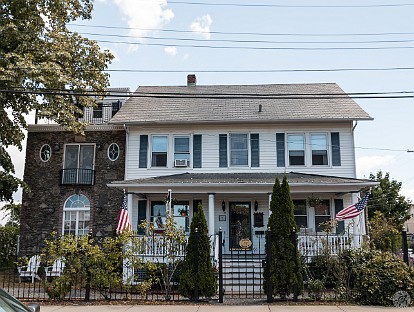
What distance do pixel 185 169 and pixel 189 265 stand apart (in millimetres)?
7918

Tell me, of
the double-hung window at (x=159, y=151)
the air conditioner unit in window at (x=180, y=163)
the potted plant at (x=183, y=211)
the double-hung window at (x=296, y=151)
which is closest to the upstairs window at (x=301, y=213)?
the double-hung window at (x=296, y=151)

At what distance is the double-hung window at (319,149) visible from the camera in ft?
60.9

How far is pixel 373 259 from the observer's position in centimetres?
1094

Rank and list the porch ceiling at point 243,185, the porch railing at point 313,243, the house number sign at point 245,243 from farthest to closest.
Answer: the house number sign at point 245,243
the porch ceiling at point 243,185
the porch railing at point 313,243

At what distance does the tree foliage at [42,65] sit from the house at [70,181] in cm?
109

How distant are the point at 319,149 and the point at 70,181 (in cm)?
1086

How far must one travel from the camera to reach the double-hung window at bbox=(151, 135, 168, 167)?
19.0m

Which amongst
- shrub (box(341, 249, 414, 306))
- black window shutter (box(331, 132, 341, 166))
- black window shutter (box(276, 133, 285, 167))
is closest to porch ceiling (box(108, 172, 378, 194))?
black window shutter (box(331, 132, 341, 166))

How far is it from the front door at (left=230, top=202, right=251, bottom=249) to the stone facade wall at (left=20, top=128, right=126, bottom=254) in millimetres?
4973

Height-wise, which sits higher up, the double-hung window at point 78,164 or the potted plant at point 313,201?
the double-hung window at point 78,164

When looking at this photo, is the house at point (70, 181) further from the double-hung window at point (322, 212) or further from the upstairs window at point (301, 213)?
the double-hung window at point (322, 212)

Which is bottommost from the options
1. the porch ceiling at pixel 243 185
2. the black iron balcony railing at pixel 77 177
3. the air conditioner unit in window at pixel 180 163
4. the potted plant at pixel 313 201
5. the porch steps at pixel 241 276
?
the porch steps at pixel 241 276

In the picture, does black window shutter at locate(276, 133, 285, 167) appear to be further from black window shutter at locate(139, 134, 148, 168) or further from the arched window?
the arched window

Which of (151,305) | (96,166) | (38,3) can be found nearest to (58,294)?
(151,305)
